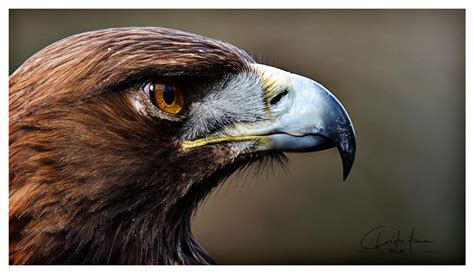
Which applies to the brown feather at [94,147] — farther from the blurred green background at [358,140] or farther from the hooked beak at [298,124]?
the blurred green background at [358,140]

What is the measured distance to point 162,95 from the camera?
7.57 ft

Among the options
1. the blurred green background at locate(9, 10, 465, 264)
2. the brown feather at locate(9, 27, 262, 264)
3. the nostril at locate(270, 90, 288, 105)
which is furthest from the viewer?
the blurred green background at locate(9, 10, 465, 264)

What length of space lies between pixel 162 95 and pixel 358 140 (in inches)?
48.7

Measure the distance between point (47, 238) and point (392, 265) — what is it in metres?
1.51

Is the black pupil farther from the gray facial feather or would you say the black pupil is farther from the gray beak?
the gray beak
